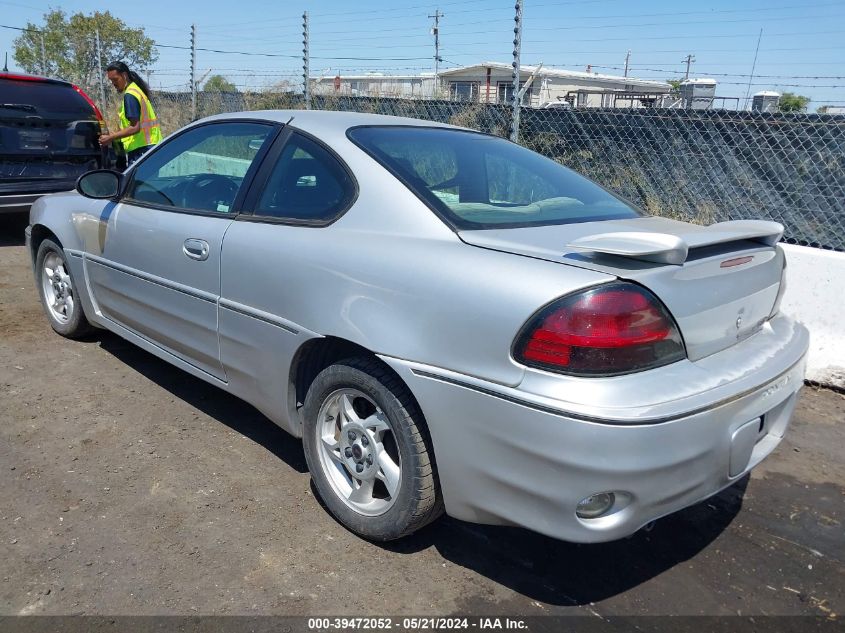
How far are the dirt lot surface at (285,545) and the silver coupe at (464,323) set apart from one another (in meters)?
0.26

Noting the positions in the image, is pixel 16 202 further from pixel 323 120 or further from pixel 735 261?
pixel 735 261

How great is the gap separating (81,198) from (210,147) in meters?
0.93

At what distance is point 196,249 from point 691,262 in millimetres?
2161

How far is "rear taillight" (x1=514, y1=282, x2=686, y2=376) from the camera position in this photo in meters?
2.09

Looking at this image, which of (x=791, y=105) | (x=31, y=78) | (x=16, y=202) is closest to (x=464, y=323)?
(x=16, y=202)

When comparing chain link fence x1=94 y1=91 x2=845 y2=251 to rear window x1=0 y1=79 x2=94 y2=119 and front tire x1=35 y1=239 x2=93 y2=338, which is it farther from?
front tire x1=35 y1=239 x2=93 y2=338

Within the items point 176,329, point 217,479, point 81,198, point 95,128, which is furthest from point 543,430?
point 95,128

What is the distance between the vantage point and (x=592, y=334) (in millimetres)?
2082

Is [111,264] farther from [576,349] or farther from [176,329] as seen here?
[576,349]

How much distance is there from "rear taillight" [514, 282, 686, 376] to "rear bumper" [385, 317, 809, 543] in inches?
4.2

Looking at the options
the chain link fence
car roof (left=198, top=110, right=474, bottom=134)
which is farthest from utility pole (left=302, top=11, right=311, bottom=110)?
car roof (left=198, top=110, right=474, bottom=134)

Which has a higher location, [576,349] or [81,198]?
[81,198]

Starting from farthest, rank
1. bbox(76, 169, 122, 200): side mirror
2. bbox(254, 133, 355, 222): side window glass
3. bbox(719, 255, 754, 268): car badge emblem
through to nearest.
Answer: bbox(76, 169, 122, 200): side mirror, bbox(254, 133, 355, 222): side window glass, bbox(719, 255, 754, 268): car badge emblem

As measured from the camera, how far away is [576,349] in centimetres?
209
